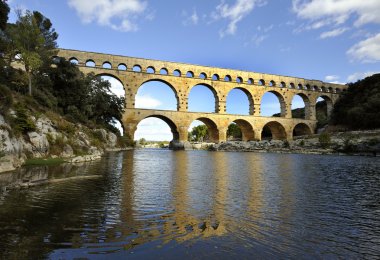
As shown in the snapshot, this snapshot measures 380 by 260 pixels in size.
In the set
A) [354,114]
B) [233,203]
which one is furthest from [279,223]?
[354,114]

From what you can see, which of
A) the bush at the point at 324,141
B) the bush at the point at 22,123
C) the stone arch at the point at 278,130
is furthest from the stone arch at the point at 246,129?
the bush at the point at 22,123

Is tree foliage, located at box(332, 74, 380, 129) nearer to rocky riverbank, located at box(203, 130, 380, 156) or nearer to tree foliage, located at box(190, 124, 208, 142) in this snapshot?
rocky riverbank, located at box(203, 130, 380, 156)

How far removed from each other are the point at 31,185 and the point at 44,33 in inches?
1230

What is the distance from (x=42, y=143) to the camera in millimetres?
17766

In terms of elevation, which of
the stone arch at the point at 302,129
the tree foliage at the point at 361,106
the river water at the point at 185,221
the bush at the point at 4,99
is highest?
the tree foliage at the point at 361,106

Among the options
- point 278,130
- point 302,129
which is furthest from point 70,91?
point 302,129

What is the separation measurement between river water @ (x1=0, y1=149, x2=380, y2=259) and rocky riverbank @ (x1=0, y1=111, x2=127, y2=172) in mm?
3556

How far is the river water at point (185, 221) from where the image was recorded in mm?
4586

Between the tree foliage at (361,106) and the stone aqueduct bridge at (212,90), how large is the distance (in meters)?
7.00

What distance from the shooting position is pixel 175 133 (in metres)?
54.2

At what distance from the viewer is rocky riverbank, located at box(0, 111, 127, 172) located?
13.7 meters

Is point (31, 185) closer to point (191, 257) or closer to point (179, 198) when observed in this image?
point (179, 198)

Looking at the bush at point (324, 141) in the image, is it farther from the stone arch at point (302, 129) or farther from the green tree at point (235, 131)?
the green tree at point (235, 131)

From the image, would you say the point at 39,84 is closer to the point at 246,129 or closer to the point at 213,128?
the point at 213,128
